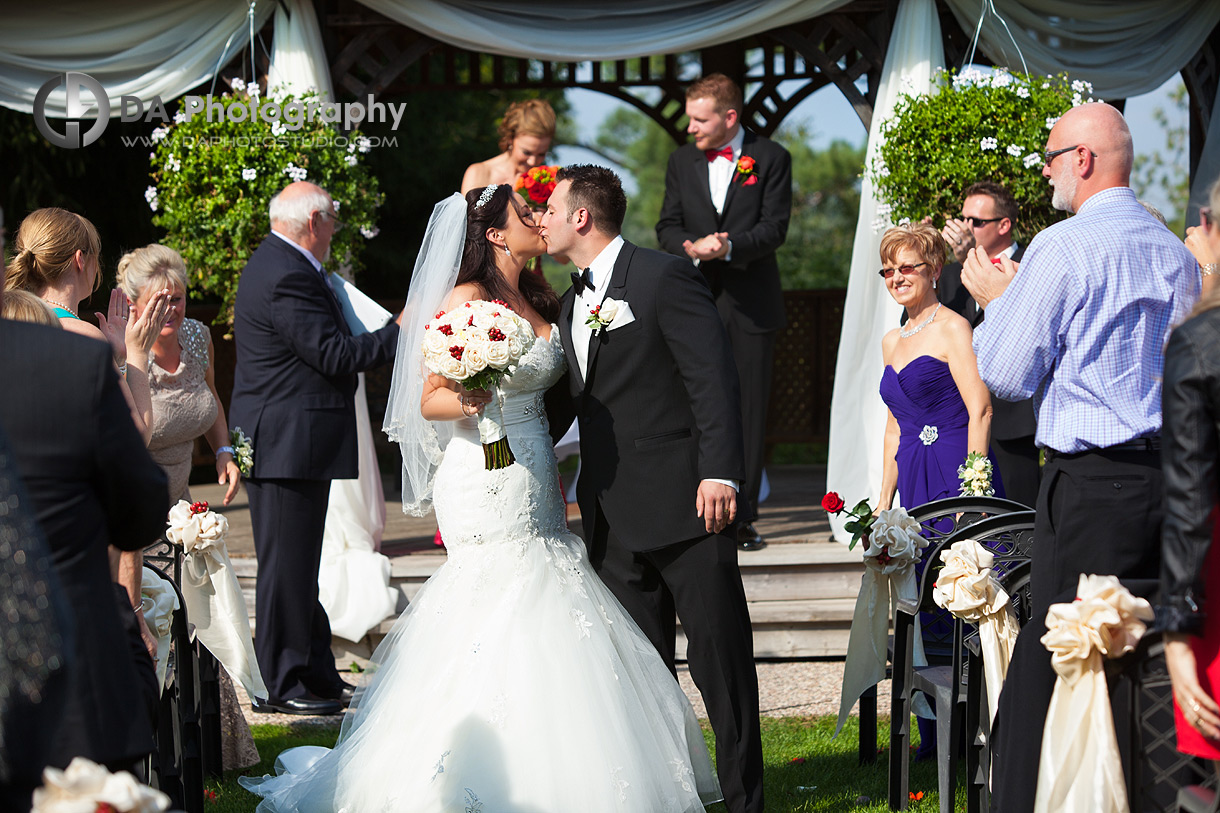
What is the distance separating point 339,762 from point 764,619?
3.17 metres

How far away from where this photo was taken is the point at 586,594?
411 cm

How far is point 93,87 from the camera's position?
7695mm

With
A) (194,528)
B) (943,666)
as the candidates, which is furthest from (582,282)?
(943,666)

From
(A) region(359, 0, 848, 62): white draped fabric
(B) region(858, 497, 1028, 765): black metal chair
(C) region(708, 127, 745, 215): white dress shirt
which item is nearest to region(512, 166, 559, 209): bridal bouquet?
(C) region(708, 127, 745, 215): white dress shirt

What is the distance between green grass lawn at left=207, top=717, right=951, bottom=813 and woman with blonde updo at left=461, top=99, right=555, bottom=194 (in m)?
3.34

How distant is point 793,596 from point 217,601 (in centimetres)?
332

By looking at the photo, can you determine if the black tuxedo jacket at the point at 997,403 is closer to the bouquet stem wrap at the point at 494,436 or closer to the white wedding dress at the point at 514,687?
the white wedding dress at the point at 514,687

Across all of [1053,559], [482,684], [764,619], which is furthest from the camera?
[764,619]

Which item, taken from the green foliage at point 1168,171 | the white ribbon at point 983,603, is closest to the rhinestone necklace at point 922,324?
the white ribbon at point 983,603

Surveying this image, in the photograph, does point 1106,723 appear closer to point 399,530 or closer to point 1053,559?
point 1053,559

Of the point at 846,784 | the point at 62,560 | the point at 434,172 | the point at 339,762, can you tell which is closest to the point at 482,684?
the point at 339,762

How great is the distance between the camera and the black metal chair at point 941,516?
14.2 ft

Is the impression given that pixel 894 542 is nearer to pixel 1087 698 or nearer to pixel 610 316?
pixel 610 316

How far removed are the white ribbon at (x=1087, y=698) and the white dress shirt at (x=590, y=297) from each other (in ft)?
6.20
